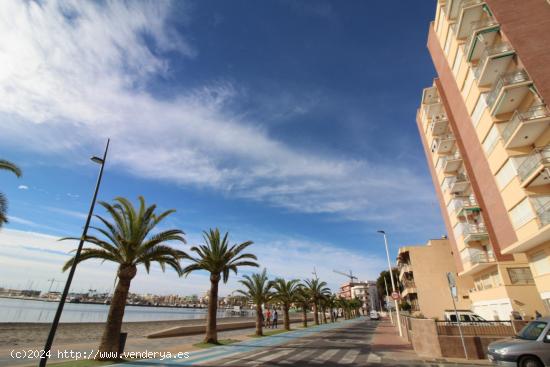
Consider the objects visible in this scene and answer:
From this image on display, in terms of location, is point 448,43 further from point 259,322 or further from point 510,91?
point 259,322

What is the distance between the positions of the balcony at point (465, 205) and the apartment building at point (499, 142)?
83mm

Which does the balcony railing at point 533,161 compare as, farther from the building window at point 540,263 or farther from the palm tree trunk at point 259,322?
the palm tree trunk at point 259,322

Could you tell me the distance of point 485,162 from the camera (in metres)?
20.7

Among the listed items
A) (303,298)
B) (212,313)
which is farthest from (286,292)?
(212,313)

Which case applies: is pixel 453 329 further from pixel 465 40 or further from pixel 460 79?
pixel 465 40

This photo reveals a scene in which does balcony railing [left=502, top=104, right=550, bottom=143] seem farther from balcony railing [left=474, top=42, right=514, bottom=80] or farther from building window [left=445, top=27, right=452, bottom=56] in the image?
building window [left=445, top=27, right=452, bottom=56]

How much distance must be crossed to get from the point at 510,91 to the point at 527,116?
1.84 meters

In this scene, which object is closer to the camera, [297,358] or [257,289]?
[297,358]

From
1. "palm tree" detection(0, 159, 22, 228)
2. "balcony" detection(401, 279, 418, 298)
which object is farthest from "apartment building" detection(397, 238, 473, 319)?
"palm tree" detection(0, 159, 22, 228)

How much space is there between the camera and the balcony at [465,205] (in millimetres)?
24987

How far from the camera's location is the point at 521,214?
16219 mm

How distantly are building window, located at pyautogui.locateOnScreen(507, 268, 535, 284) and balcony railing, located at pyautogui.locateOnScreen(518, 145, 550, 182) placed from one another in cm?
960

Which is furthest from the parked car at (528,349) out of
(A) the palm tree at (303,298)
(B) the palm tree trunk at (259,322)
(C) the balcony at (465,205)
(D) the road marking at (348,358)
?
(A) the palm tree at (303,298)

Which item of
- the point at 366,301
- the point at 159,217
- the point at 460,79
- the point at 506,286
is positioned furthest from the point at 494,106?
the point at 366,301
